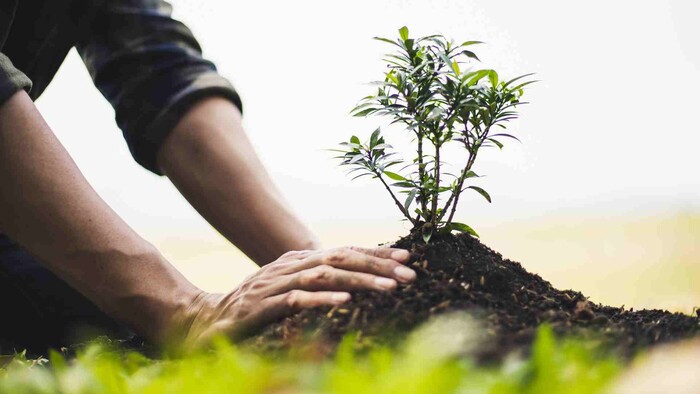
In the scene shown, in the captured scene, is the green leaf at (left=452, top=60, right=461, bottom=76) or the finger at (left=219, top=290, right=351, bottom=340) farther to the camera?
the green leaf at (left=452, top=60, right=461, bottom=76)

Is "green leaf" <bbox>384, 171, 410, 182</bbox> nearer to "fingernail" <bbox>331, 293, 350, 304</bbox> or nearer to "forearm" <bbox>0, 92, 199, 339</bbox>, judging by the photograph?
"fingernail" <bbox>331, 293, 350, 304</bbox>

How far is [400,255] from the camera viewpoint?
2.05 m

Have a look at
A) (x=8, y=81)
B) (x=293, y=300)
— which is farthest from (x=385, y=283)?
(x=8, y=81)

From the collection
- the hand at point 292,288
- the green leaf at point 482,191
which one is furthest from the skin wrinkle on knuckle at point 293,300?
the green leaf at point 482,191

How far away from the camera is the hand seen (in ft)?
6.29

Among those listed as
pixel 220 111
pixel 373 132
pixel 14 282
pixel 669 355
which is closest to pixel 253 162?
pixel 220 111

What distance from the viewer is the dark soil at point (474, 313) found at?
66.0 inches

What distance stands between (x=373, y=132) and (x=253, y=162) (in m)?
0.85

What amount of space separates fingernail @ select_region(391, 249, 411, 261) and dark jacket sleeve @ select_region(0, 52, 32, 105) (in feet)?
4.09

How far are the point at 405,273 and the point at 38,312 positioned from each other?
165 cm

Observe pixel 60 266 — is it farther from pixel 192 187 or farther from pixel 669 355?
pixel 669 355

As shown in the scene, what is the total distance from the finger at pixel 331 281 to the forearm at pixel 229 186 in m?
0.80

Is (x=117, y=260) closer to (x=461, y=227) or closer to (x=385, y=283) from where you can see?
(x=385, y=283)

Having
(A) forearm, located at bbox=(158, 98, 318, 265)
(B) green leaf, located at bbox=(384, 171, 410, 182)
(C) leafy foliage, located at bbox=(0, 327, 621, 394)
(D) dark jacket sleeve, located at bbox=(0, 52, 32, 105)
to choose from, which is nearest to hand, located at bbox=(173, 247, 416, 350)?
(B) green leaf, located at bbox=(384, 171, 410, 182)
